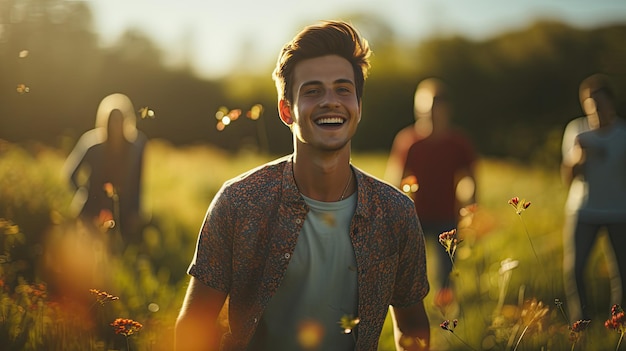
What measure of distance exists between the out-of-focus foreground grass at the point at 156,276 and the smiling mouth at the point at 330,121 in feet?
2.63

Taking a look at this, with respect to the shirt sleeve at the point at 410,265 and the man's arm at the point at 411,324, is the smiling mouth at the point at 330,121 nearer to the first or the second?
the shirt sleeve at the point at 410,265

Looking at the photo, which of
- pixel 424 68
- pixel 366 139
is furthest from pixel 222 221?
pixel 424 68

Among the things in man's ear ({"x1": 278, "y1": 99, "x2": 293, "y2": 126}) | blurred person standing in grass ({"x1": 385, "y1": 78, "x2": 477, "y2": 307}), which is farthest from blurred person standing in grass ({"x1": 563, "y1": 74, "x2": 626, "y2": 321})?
man's ear ({"x1": 278, "y1": 99, "x2": 293, "y2": 126})

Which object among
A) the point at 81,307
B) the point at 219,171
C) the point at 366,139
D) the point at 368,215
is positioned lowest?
the point at 366,139

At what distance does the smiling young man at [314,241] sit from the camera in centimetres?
259

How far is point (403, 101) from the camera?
3319cm

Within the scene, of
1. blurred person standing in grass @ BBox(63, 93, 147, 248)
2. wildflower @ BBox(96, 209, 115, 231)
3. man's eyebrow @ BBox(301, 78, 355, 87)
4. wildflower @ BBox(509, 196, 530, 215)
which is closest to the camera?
wildflower @ BBox(509, 196, 530, 215)

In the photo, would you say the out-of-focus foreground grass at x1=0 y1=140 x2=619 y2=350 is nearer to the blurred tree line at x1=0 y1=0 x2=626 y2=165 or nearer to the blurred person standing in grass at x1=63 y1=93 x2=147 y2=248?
the blurred person standing in grass at x1=63 y1=93 x2=147 y2=248

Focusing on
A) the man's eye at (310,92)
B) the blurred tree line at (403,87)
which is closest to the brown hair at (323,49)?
the man's eye at (310,92)

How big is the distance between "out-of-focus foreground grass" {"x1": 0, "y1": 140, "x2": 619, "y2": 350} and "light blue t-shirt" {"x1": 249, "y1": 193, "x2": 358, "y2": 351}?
0.53 m

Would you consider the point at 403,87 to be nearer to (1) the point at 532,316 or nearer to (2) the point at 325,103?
(1) the point at 532,316

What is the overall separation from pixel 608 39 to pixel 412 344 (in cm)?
2954

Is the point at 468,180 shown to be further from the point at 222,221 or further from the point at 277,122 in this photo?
the point at 277,122

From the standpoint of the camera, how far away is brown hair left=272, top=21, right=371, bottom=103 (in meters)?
2.74
